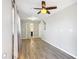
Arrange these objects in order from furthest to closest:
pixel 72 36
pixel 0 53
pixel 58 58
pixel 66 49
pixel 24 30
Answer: pixel 24 30 → pixel 66 49 → pixel 72 36 → pixel 58 58 → pixel 0 53

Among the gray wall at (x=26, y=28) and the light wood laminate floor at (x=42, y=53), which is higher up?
the gray wall at (x=26, y=28)

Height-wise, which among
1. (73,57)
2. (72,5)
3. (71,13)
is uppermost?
(72,5)

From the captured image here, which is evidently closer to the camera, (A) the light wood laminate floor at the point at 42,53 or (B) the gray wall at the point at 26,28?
(A) the light wood laminate floor at the point at 42,53

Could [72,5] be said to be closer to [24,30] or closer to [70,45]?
[70,45]

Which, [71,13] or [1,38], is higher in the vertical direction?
[71,13]

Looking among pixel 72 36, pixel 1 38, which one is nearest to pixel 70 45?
pixel 72 36

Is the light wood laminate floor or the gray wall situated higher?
the gray wall

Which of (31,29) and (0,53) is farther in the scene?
(31,29)

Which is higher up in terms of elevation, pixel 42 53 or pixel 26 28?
pixel 26 28

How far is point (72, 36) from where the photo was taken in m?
5.85

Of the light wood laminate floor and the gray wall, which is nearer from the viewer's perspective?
the light wood laminate floor

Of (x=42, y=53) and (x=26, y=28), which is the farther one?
(x=26, y=28)

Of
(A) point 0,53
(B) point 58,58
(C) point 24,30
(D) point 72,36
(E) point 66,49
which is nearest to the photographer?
(A) point 0,53

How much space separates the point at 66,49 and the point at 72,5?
270 cm
